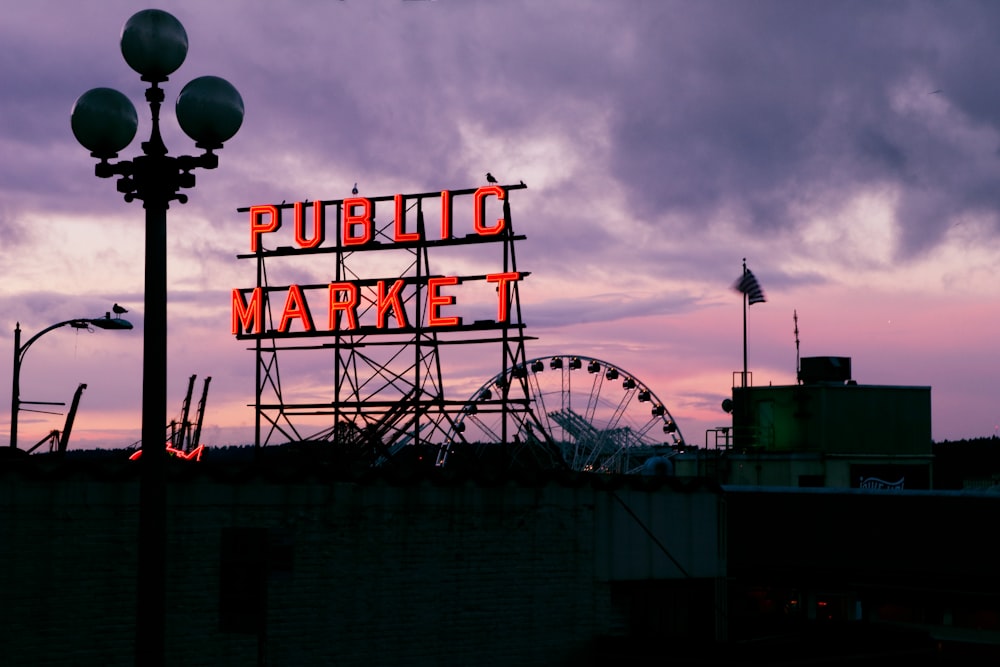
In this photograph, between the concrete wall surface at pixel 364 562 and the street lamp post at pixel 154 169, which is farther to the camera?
the concrete wall surface at pixel 364 562

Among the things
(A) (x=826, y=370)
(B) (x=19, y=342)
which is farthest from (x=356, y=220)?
(A) (x=826, y=370)

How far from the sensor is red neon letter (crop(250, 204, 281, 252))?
49688mm

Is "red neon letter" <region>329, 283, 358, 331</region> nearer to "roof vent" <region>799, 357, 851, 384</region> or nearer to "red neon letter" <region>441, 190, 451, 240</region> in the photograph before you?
"red neon letter" <region>441, 190, 451, 240</region>

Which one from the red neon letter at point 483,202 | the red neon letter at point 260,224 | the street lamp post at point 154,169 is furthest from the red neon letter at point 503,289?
the street lamp post at point 154,169

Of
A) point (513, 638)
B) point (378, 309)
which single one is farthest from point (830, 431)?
point (513, 638)

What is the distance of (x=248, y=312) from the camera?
49562 mm

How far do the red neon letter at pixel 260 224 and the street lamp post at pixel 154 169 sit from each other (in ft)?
119

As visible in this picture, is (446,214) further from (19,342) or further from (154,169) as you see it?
(154,169)

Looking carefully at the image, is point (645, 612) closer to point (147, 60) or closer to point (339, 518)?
point (339, 518)

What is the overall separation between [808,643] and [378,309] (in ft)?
74.8

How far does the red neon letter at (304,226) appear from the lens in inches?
1930

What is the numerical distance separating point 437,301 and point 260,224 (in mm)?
8209

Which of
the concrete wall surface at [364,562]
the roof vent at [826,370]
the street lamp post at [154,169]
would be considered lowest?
the concrete wall surface at [364,562]

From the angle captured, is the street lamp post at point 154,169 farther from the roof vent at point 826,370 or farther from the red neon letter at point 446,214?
the roof vent at point 826,370
